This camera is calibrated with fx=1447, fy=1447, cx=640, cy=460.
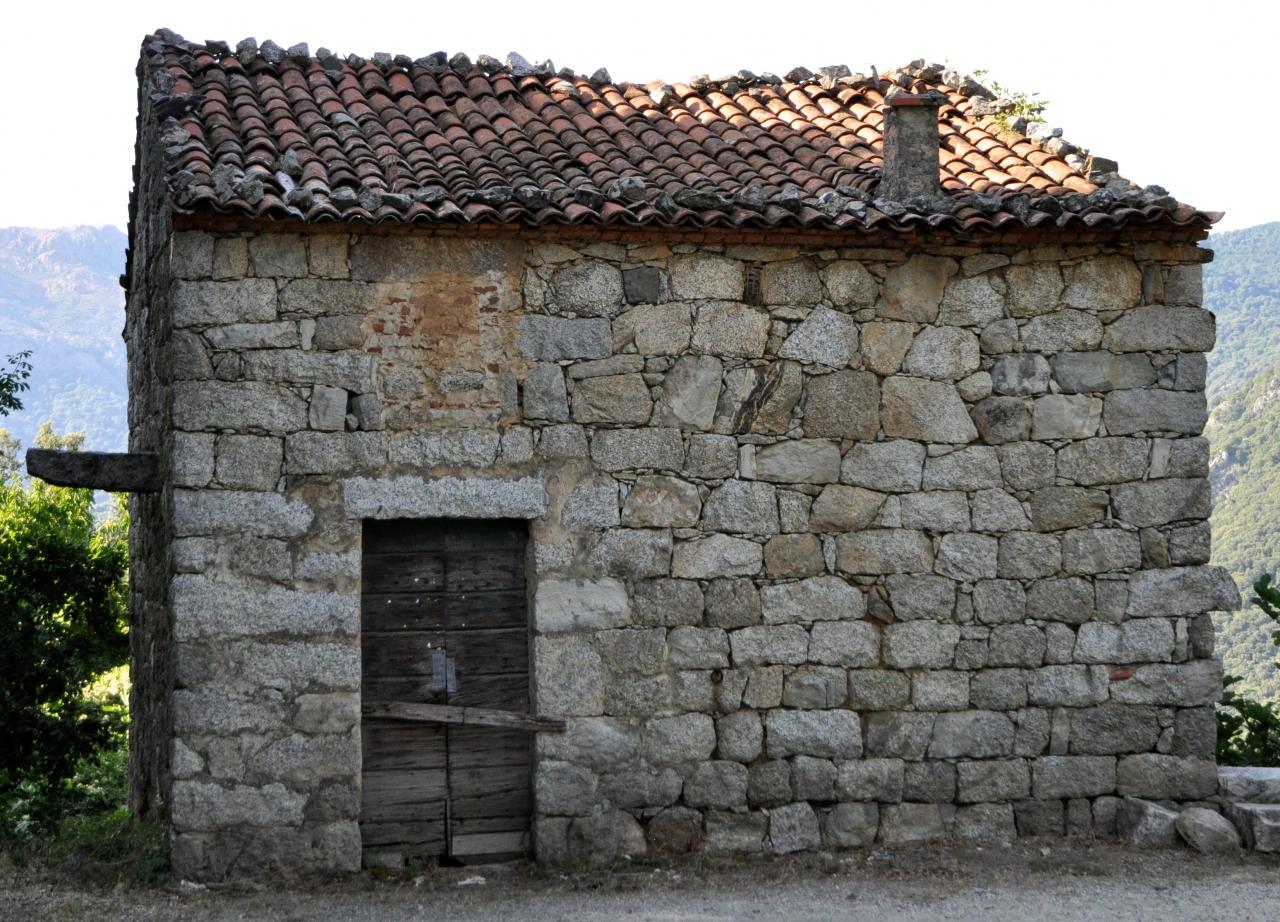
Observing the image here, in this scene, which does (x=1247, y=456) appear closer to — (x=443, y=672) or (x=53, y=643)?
(x=53, y=643)

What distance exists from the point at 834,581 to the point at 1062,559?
1260 millimetres

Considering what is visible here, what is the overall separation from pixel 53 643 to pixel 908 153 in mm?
7291

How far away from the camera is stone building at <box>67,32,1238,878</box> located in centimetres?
714

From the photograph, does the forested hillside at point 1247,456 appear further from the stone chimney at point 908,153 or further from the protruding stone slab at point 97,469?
the protruding stone slab at point 97,469

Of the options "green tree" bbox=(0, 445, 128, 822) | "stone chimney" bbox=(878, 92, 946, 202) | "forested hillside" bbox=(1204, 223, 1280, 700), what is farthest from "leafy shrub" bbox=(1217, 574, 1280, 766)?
"green tree" bbox=(0, 445, 128, 822)

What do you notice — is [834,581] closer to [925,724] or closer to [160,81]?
[925,724]

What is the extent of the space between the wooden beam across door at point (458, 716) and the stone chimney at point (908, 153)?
3.36 m

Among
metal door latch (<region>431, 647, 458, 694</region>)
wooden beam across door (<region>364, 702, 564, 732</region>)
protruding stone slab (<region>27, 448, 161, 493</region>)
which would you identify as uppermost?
protruding stone slab (<region>27, 448, 161, 493</region>)

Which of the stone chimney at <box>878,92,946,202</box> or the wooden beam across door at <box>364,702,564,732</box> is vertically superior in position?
the stone chimney at <box>878,92,946,202</box>

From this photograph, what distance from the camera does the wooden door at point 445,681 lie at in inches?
294

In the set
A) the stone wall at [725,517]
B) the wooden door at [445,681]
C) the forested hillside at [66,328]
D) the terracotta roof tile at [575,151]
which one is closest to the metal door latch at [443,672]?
the wooden door at [445,681]

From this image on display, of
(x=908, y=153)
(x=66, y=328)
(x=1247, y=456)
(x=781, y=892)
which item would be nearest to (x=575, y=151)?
(x=908, y=153)

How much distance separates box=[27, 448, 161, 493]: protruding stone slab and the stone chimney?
4213mm

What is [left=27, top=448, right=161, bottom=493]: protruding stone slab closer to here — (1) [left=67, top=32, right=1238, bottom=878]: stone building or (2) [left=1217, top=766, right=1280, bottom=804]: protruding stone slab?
(1) [left=67, top=32, right=1238, bottom=878]: stone building
